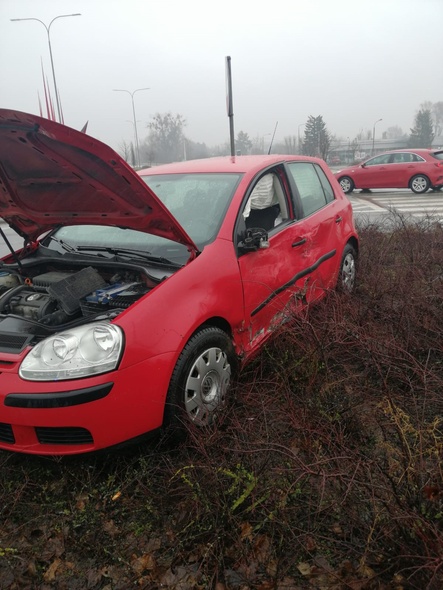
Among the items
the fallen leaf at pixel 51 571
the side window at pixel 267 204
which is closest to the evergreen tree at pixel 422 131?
the side window at pixel 267 204

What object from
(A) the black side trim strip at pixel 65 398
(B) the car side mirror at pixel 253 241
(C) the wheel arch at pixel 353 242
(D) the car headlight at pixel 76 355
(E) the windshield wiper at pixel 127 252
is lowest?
(A) the black side trim strip at pixel 65 398

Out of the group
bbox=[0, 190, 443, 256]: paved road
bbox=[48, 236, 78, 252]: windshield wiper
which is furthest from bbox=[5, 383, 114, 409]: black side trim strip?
bbox=[0, 190, 443, 256]: paved road

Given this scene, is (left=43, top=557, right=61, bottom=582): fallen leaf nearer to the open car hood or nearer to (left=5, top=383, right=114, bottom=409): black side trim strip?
(left=5, top=383, right=114, bottom=409): black side trim strip

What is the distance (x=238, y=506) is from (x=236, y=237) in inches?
63.8

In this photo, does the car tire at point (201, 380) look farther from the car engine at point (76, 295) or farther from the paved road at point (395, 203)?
the paved road at point (395, 203)

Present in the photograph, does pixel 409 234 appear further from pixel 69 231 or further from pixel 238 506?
pixel 238 506

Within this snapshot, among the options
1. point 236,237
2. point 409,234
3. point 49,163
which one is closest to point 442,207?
point 409,234

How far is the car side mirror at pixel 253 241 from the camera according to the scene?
300 cm

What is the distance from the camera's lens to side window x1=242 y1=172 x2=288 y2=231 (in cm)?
353

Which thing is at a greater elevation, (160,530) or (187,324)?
(187,324)

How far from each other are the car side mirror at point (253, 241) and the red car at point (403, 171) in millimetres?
13822

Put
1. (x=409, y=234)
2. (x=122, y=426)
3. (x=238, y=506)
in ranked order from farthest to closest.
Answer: (x=409, y=234) → (x=122, y=426) → (x=238, y=506)

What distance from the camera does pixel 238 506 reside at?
6.66 feet

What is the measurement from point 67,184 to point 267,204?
1557mm
